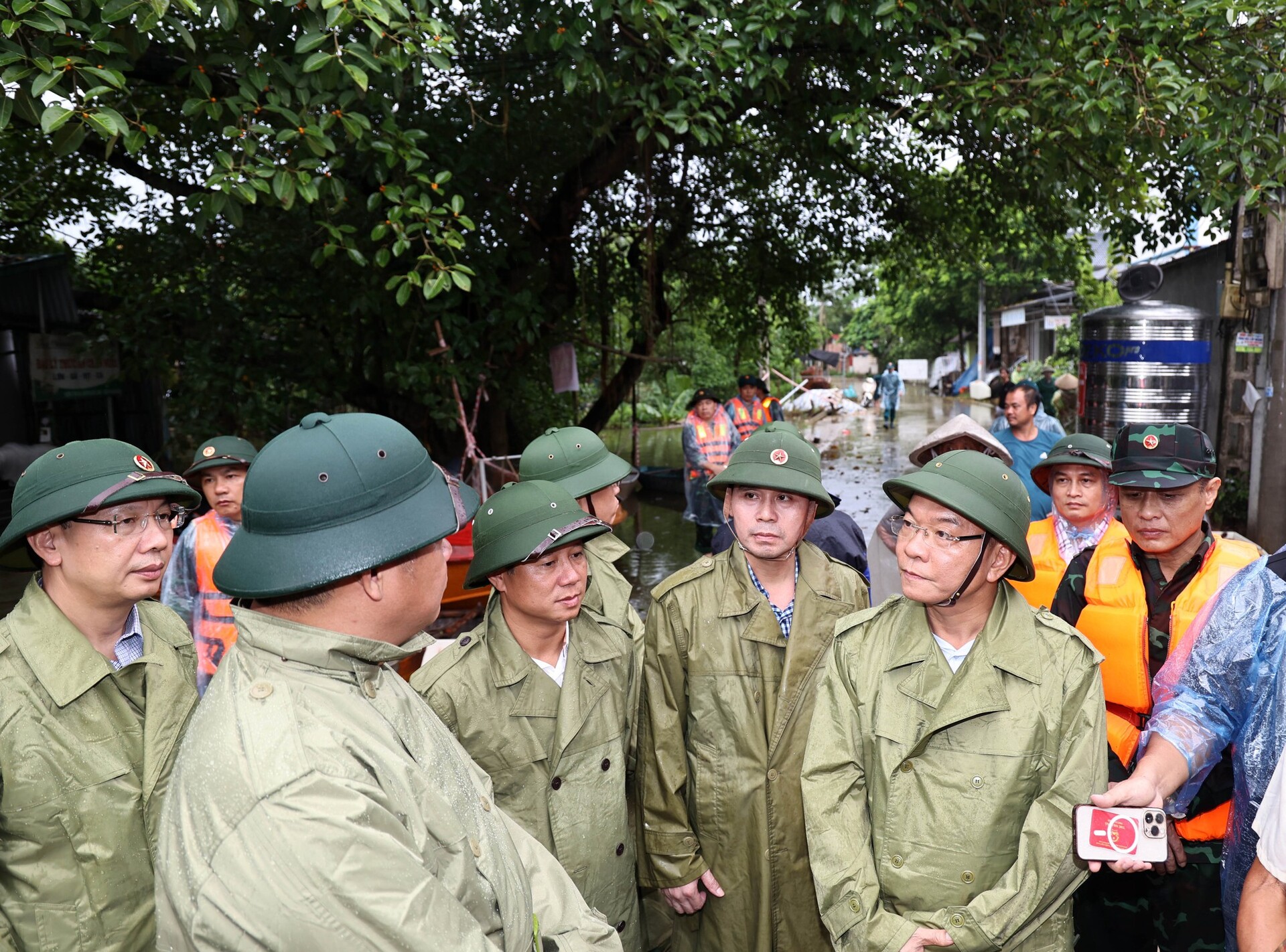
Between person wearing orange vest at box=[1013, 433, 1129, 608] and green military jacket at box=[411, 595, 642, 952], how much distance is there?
1.95 m

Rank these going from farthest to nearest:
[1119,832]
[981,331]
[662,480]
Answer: [981,331], [662,480], [1119,832]

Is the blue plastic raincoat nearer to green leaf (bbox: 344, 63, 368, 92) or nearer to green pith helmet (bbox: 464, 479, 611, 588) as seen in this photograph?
green pith helmet (bbox: 464, 479, 611, 588)

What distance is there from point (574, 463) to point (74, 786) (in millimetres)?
2036

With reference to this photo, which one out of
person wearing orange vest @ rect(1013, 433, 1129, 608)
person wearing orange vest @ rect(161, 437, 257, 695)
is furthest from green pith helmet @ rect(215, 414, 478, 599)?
person wearing orange vest @ rect(1013, 433, 1129, 608)

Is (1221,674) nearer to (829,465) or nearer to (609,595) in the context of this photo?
(609,595)

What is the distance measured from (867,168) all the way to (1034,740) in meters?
9.73

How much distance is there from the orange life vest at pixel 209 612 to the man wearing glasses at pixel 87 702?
4.28 ft

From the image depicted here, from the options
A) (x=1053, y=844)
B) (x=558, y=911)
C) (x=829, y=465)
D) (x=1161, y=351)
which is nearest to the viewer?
(x=558, y=911)

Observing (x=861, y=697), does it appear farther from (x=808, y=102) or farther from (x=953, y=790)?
(x=808, y=102)

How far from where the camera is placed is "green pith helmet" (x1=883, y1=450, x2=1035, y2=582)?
233cm

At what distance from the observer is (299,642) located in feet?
4.98

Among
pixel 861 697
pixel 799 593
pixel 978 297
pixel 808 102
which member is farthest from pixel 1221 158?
pixel 978 297

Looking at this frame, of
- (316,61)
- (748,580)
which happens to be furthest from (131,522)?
(316,61)

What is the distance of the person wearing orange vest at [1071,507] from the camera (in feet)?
12.2
